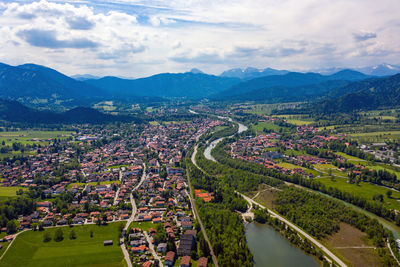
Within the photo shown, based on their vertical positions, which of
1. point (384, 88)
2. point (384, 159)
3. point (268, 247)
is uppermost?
point (384, 88)

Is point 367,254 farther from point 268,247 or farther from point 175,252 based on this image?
point 175,252

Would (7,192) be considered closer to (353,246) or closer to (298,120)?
(353,246)

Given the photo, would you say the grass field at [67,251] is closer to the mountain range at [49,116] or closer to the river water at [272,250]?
the river water at [272,250]

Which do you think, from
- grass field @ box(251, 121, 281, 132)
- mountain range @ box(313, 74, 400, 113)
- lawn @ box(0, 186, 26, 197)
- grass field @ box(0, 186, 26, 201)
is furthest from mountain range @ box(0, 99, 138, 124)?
mountain range @ box(313, 74, 400, 113)

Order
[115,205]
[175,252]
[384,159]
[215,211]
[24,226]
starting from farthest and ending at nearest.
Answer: [384,159]
[115,205]
[215,211]
[24,226]
[175,252]

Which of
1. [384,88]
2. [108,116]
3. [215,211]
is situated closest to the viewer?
[215,211]

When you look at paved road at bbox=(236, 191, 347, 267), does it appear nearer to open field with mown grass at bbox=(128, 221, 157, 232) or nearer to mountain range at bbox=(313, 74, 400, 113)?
open field with mown grass at bbox=(128, 221, 157, 232)

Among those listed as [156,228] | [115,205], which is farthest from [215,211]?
[115,205]
